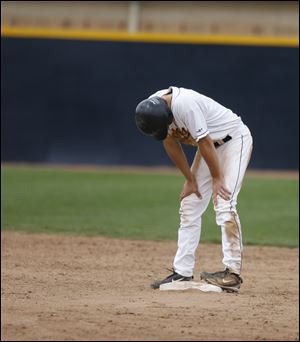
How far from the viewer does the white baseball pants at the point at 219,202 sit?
7262 mm

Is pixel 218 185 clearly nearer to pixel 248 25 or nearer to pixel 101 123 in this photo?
pixel 101 123

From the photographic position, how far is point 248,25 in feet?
83.8

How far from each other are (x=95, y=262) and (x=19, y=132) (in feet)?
34.7

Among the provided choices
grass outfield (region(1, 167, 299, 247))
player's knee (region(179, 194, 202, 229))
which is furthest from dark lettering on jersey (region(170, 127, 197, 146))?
grass outfield (region(1, 167, 299, 247))

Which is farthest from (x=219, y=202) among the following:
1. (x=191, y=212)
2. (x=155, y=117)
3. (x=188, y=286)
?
(x=155, y=117)

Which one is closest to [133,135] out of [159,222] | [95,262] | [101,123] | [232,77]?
[101,123]

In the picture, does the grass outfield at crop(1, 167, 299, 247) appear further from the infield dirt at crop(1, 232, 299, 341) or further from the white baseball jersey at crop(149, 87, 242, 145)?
the white baseball jersey at crop(149, 87, 242, 145)

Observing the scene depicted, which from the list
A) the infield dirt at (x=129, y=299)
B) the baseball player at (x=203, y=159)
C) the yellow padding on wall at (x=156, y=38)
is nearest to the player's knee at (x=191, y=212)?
the baseball player at (x=203, y=159)

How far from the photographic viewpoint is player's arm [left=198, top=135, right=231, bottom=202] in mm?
6973

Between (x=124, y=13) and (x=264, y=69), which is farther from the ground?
(x=124, y=13)

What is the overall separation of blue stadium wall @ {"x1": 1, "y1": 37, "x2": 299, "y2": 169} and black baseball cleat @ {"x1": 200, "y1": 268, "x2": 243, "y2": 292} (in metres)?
11.6

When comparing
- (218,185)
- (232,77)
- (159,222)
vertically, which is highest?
(232,77)

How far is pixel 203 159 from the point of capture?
736 centimetres

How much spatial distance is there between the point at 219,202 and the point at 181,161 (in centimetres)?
42
